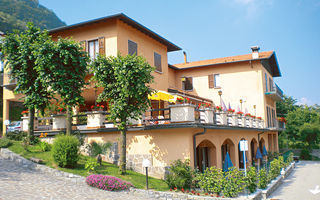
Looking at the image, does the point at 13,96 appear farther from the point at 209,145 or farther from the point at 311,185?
the point at 311,185

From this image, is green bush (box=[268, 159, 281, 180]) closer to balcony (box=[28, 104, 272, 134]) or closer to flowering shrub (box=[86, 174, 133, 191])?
balcony (box=[28, 104, 272, 134])

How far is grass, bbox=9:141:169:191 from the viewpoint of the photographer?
11.7 m

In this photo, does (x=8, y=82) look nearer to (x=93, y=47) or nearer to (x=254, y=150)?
(x=93, y=47)

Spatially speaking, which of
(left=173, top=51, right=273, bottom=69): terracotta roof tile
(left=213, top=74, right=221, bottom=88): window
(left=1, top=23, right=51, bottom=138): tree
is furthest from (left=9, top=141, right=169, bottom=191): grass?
(left=173, top=51, right=273, bottom=69): terracotta roof tile

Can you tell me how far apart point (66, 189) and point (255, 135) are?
60.3ft

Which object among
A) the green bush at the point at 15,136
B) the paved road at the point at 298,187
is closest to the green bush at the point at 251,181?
the paved road at the point at 298,187

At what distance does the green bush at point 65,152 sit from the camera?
11.8 m

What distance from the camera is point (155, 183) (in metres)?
12.2

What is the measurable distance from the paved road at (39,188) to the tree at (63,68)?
3361mm

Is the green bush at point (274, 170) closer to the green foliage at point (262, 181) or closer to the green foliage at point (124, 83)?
the green foliage at point (262, 181)

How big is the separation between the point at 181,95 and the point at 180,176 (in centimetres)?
576

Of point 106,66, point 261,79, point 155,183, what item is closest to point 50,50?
point 106,66

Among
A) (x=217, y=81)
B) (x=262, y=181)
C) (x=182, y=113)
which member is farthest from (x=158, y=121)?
(x=217, y=81)

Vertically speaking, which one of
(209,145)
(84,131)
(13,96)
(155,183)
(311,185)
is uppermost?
(13,96)
